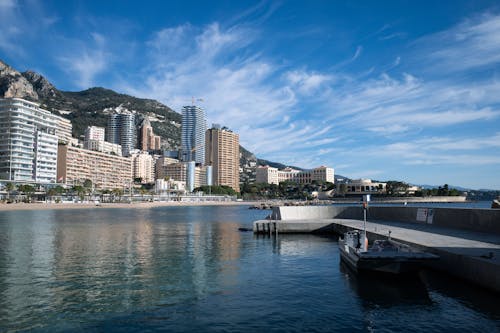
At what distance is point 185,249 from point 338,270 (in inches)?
633

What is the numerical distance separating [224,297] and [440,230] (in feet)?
75.9

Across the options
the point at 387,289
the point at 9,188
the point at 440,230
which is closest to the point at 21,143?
the point at 9,188

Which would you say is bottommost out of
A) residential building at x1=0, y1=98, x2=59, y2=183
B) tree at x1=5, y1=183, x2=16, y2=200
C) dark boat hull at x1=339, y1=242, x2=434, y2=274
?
dark boat hull at x1=339, y1=242, x2=434, y2=274

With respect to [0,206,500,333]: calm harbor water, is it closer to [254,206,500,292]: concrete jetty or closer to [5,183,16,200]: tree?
[254,206,500,292]: concrete jetty

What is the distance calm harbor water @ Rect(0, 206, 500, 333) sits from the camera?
599 inches

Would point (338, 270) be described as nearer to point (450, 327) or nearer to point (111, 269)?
point (450, 327)

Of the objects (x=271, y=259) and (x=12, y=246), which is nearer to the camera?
(x=271, y=259)

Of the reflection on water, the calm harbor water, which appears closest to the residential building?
the calm harbor water

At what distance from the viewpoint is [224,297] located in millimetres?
19031

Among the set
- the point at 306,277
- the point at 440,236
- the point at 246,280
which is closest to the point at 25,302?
the point at 246,280

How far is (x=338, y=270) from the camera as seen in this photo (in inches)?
1001

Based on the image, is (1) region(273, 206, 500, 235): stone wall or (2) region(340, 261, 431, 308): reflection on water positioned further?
(1) region(273, 206, 500, 235): stone wall

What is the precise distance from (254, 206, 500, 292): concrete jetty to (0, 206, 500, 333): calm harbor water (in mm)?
996

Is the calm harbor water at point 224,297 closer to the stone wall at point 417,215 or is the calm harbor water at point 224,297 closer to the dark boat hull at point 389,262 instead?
the dark boat hull at point 389,262
